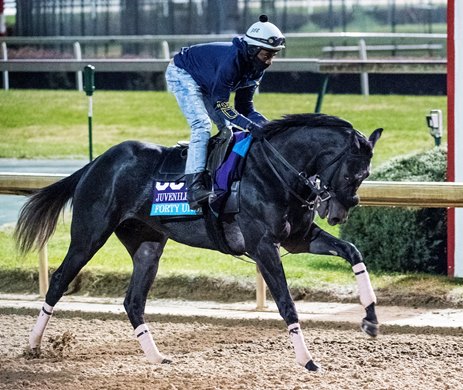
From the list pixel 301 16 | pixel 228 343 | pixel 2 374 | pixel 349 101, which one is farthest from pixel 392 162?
pixel 301 16

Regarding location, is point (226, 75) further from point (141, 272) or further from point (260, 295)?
point (260, 295)

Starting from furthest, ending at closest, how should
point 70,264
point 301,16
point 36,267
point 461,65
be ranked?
point 301,16, point 36,267, point 461,65, point 70,264

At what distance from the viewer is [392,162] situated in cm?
1021

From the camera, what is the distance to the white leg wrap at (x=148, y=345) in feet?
23.9

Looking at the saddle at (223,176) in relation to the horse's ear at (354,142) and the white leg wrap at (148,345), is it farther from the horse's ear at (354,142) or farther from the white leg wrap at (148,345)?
the white leg wrap at (148,345)

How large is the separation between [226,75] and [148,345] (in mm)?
1721

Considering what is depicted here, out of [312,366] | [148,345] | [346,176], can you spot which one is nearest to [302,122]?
[346,176]

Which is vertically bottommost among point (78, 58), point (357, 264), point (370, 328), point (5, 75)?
point (370, 328)

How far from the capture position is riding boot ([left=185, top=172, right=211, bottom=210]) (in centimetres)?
713

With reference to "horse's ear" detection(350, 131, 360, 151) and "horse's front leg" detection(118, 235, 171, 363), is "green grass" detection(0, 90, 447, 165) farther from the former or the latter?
"horse's ear" detection(350, 131, 360, 151)

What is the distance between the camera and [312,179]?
6.89 metres

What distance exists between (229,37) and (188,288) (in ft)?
34.7

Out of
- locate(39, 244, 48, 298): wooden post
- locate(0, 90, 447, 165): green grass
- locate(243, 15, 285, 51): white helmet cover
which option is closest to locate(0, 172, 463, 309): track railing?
locate(39, 244, 48, 298): wooden post

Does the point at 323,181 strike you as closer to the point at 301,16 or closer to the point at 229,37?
the point at 229,37
